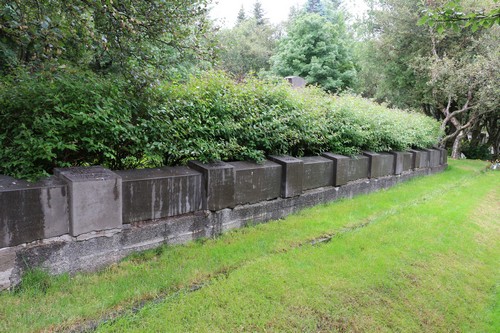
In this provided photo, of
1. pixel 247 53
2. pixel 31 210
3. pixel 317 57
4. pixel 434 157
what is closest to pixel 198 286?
pixel 31 210

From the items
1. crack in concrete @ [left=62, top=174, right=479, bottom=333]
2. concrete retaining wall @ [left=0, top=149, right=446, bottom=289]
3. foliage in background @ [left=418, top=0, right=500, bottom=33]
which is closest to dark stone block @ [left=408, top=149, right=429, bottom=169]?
crack in concrete @ [left=62, top=174, right=479, bottom=333]

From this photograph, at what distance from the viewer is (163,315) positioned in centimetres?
231

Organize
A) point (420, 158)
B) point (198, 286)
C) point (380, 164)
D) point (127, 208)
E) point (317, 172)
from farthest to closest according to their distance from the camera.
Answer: point (420, 158)
point (380, 164)
point (317, 172)
point (127, 208)
point (198, 286)

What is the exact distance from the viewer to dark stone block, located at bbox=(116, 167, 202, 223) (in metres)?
3.20

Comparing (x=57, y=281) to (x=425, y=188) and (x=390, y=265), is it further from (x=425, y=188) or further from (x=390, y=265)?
(x=425, y=188)

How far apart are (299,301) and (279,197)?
2310mm

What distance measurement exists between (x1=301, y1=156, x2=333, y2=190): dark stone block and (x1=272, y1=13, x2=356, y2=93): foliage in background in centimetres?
1846

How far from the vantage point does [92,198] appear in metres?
2.87

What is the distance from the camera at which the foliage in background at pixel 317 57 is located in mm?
23594

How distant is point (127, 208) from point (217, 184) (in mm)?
1078

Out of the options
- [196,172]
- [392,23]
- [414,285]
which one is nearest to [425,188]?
[414,285]

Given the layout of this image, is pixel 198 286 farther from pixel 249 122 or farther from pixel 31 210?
pixel 249 122

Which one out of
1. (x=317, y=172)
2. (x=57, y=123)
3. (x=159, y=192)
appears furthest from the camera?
(x=317, y=172)

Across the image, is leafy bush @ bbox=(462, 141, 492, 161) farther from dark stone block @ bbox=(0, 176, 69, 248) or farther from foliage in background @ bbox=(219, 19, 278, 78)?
dark stone block @ bbox=(0, 176, 69, 248)
